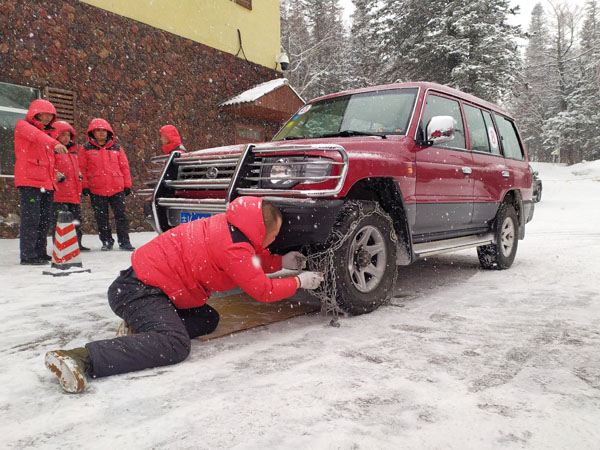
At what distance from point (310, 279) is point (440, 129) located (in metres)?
1.79

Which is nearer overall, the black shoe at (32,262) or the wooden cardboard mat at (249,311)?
the wooden cardboard mat at (249,311)

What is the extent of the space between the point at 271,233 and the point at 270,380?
0.87m

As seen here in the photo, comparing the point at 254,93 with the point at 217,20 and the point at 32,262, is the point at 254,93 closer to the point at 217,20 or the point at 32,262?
the point at 217,20

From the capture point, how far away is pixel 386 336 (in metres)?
2.99

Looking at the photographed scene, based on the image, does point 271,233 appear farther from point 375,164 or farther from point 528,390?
point 528,390

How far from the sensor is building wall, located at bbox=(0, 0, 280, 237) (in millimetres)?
8109

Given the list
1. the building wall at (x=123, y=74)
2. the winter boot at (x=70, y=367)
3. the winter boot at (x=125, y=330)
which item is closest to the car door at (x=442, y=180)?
the winter boot at (x=125, y=330)

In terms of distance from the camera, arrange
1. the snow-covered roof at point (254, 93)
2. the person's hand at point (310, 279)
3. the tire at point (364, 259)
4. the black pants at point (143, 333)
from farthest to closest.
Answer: the snow-covered roof at point (254, 93)
the tire at point (364, 259)
the person's hand at point (310, 279)
the black pants at point (143, 333)

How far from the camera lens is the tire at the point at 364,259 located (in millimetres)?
3260

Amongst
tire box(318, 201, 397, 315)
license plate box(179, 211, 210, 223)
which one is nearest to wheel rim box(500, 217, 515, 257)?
tire box(318, 201, 397, 315)

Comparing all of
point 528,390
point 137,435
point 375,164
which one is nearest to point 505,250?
point 375,164

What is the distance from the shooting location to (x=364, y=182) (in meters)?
3.63

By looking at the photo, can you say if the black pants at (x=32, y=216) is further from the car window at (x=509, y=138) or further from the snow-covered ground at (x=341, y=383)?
the car window at (x=509, y=138)

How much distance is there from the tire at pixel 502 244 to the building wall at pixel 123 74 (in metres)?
7.36
